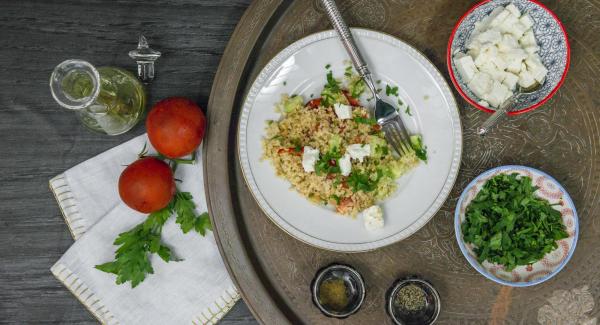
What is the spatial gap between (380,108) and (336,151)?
226mm

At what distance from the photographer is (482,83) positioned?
5.41 ft

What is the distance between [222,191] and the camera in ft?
5.80

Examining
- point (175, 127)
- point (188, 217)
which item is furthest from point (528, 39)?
point (188, 217)

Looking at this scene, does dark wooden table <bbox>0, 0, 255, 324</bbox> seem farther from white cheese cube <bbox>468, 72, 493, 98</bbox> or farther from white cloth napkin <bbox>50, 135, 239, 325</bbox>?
white cheese cube <bbox>468, 72, 493, 98</bbox>

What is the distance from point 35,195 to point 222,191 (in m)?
0.79

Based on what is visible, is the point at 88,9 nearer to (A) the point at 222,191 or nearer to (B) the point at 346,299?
(A) the point at 222,191

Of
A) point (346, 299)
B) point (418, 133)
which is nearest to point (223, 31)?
point (418, 133)

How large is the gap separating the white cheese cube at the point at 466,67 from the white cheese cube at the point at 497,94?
9 centimetres

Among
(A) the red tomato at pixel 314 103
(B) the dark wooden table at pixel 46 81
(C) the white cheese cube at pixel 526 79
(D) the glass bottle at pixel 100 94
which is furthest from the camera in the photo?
(B) the dark wooden table at pixel 46 81

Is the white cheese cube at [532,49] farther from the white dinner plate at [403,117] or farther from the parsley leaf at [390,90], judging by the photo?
the parsley leaf at [390,90]

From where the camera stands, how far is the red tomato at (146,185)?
1.65 m

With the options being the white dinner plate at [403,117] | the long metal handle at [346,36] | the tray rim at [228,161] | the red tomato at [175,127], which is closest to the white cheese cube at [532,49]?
the white dinner plate at [403,117]

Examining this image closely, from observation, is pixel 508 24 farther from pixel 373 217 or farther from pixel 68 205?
pixel 68 205

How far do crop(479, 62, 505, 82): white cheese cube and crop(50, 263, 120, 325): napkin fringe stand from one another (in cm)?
168
